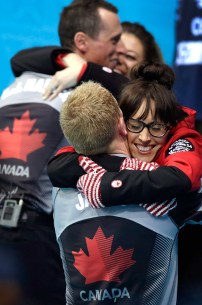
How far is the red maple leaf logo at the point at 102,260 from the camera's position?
1.36m

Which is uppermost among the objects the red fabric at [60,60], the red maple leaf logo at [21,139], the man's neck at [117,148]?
the red fabric at [60,60]

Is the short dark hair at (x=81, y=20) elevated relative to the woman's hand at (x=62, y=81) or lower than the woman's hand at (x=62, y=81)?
elevated

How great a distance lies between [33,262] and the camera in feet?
5.96

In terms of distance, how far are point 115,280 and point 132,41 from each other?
1448 millimetres

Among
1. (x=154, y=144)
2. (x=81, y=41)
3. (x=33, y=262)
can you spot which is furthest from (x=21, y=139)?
(x=81, y=41)

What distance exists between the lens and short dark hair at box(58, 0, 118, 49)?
2.35 m

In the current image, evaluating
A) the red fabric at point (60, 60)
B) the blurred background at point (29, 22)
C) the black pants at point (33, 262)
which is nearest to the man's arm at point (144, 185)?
the black pants at point (33, 262)

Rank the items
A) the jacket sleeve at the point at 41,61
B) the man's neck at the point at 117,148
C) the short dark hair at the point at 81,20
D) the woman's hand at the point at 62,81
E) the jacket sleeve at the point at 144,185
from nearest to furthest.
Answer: the jacket sleeve at the point at 144,185 → the man's neck at the point at 117,148 → the woman's hand at the point at 62,81 → the jacket sleeve at the point at 41,61 → the short dark hair at the point at 81,20

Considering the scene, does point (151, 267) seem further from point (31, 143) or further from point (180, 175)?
point (31, 143)

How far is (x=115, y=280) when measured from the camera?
1378 millimetres

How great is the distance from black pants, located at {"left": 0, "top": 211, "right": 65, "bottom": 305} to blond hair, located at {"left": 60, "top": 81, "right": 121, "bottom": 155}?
51cm

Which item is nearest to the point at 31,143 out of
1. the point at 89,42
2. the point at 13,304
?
the point at 13,304

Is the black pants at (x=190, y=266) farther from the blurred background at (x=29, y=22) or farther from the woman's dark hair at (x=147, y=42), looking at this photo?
the blurred background at (x=29, y=22)

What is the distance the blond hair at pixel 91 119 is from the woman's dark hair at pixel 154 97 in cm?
14
